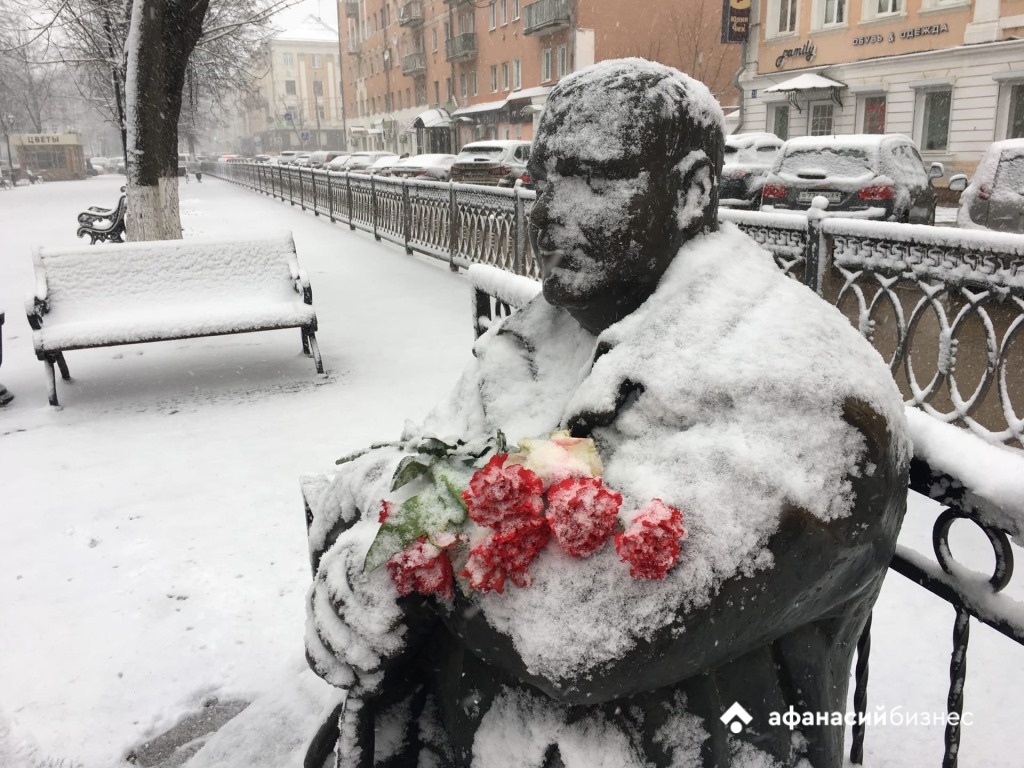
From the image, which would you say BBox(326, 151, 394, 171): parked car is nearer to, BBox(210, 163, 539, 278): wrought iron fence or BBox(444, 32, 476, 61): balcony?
BBox(210, 163, 539, 278): wrought iron fence

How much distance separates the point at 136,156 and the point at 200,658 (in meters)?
7.18

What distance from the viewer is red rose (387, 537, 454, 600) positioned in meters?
1.05

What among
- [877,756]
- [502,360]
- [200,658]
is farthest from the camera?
[200,658]

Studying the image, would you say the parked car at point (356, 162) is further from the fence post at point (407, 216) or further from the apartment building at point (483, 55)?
the fence post at point (407, 216)

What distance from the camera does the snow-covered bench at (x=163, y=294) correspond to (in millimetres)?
5656

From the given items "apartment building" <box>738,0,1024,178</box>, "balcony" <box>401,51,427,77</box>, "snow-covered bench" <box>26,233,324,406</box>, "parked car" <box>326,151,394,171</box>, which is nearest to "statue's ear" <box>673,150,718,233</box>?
"snow-covered bench" <box>26,233,324,406</box>

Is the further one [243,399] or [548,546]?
[243,399]

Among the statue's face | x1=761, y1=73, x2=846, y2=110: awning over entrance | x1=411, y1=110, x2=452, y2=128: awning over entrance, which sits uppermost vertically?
x1=411, y1=110, x2=452, y2=128: awning over entrance

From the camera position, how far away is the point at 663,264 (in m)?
1.27

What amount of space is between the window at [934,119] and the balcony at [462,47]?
25.8m

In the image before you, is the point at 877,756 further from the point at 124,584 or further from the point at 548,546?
the point at 124,584

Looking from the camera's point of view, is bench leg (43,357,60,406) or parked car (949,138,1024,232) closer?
bench leg (43,357,60,406)

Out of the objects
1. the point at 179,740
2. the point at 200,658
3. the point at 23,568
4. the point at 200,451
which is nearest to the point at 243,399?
the point at 200,451
